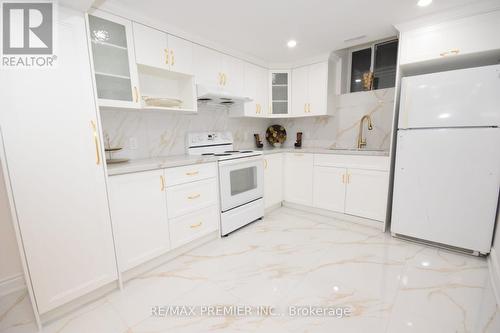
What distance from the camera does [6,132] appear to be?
1177 mm

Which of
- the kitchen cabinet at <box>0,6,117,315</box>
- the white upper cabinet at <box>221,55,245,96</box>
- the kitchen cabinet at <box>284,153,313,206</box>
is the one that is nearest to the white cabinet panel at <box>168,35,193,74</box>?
the white upper cabinet at <box>221,55,245,96</box>

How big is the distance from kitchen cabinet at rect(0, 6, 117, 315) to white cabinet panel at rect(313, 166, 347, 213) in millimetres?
2435

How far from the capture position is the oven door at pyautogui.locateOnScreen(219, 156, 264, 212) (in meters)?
2.42

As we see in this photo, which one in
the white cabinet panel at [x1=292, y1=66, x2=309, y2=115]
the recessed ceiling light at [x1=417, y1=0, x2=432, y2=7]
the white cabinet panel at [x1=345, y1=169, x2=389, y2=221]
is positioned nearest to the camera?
the recessed ceiling light at [x1=417, y1=0, x2=432, y2=7]

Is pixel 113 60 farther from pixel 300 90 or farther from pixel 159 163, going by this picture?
pixel 300 90

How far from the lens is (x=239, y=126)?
337cm

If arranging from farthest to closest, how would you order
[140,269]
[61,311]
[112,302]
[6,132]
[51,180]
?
1. [140,269]
2. [112,302]
3. [61,311]
4. [51,180]
5. [6,132]

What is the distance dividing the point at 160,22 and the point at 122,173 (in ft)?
4.67

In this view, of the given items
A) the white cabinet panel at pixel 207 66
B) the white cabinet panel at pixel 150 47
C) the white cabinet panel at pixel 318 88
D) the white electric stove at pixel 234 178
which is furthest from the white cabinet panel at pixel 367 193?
the white cabinet panel at pixel 150 47

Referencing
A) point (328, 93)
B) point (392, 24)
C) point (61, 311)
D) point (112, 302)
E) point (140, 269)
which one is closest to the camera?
point (61, 311)

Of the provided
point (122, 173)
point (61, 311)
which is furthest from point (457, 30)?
point (61, 311)

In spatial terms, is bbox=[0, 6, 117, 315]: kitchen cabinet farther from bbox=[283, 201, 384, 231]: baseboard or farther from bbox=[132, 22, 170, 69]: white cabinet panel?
bbox=[283, 201, 384, 231]: baseboard

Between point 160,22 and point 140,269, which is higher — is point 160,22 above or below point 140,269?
above

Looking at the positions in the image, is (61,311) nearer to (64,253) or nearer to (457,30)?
(64,253)
